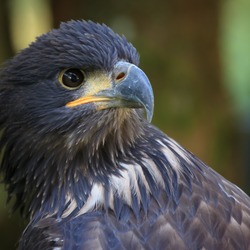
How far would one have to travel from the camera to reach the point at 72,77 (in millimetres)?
4852

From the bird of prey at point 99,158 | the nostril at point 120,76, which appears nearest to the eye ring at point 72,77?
the bird of prey at point 99,158

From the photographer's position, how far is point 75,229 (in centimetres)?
466

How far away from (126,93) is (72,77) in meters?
0.36

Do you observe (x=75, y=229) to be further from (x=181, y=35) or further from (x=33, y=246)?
(x=181, y=35)

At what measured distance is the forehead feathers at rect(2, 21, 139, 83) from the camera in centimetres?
482

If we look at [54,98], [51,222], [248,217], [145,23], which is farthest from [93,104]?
[145,23]

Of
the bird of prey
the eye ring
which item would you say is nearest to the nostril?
the bird of prey

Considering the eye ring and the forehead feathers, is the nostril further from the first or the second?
the eye ring

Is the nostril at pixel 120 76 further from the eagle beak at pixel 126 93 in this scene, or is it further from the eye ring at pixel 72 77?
the eye ring at pixel 72 77

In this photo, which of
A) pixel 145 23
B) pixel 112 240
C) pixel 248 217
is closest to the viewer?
pixel 112 240

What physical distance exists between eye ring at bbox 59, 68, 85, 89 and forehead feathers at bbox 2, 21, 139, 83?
4 cm

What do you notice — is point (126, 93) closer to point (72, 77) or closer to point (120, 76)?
point (120, 76)

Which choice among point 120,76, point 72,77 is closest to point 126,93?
point 120,76

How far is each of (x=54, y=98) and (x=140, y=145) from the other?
0.58m
